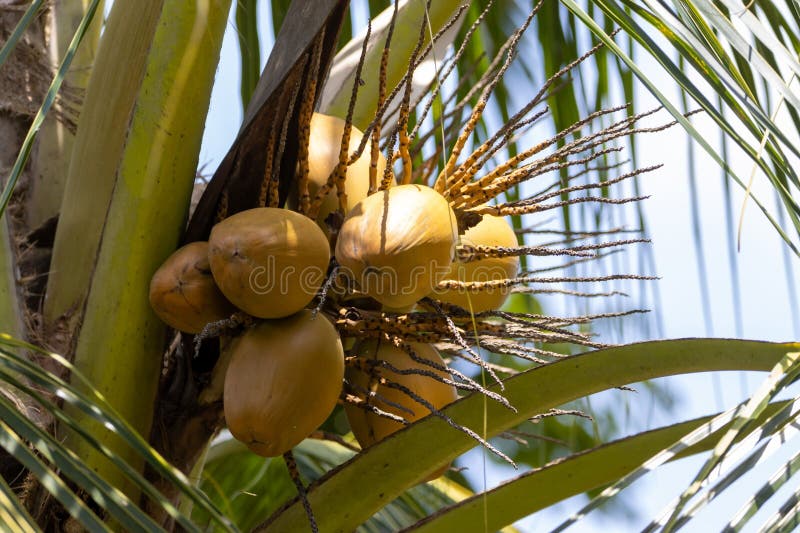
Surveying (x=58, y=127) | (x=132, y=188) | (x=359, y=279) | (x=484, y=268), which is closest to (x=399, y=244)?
(x=359, y=279)

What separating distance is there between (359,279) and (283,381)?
10 centimetres

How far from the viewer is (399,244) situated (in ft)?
2.40

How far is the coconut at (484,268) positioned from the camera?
87 centimetres

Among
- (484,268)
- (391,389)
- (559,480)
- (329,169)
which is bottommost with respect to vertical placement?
(559,480)

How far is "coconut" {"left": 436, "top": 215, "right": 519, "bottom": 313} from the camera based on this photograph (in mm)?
872

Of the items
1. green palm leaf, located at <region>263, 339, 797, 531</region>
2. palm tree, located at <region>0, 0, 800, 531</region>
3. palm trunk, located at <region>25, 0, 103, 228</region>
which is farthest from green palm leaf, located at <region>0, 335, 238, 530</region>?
palm trunk, located at <region>25, 0, 103, 228</region>

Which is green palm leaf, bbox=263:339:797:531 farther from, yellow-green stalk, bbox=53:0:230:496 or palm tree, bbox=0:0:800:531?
yellow-green stalk, bbox=53:0:230:496

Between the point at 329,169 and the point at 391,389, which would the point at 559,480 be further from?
the point at 329,169

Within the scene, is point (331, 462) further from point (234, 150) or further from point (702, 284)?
point (234, 150)

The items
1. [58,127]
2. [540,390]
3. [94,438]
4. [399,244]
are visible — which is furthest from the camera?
[58,127]

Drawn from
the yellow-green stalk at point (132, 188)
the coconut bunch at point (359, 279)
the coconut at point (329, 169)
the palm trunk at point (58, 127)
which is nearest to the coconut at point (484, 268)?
the coconut bunch at point (359, 279)

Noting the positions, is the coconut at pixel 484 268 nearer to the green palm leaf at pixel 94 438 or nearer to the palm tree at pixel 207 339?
the palm tree at pixel 207 339

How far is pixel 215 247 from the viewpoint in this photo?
768 millimetres

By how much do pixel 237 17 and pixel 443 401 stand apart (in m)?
0.93
